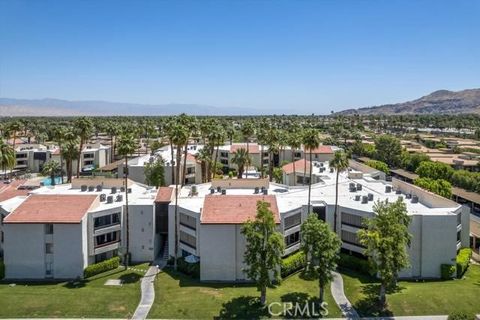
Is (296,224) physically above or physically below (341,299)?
above

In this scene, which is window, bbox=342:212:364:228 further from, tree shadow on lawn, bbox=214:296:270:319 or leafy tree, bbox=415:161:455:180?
leafy tree, bbox=415:161:455:180

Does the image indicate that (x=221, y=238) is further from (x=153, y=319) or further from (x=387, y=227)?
(x=387, y=227)

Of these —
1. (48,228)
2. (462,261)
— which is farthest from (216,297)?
(462,261)

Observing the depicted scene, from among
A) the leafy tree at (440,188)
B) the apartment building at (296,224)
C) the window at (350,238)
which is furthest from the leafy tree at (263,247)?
the leafy tree at (440,188)

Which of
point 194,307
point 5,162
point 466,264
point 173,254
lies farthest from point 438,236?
point 5,162

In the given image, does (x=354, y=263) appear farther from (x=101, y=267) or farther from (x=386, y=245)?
(x=101, y=267)

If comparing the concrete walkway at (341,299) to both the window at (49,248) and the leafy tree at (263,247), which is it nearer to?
the leafy tree at (263,247)
